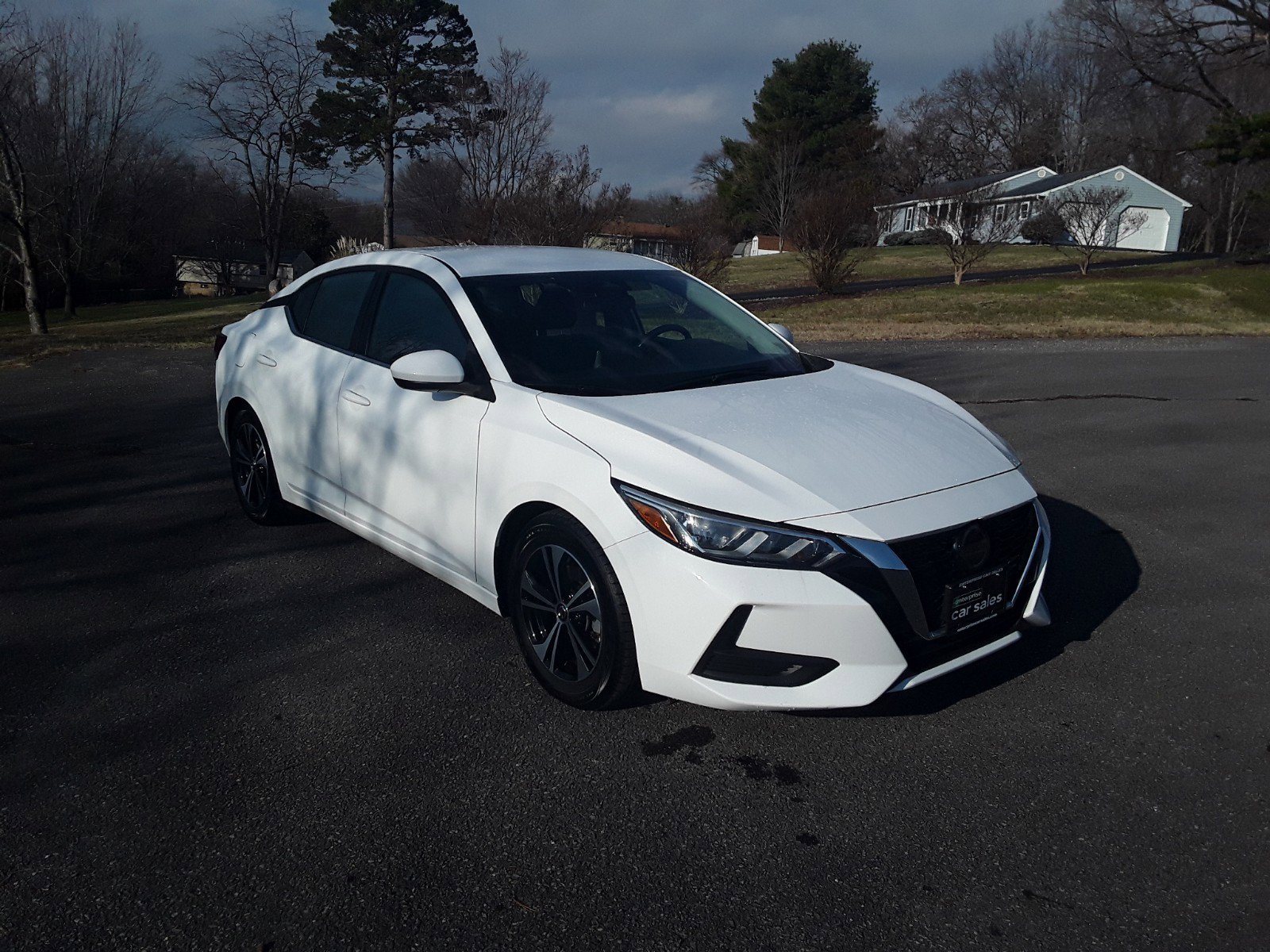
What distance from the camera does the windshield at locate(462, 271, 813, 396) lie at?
4.05m

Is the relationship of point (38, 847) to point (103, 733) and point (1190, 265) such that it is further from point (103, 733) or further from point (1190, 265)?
point (1190, 265)

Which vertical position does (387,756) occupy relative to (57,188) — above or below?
below

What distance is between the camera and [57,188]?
3247 centimetres

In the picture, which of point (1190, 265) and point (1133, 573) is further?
point (1190, 265)

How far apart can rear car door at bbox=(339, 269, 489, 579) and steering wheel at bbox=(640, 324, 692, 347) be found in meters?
0.84

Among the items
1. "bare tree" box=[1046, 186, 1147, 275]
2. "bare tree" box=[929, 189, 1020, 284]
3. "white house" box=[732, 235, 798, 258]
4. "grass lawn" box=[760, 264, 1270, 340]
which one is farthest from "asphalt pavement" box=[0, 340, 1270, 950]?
"white house" box=[732, 235, 798, 258]

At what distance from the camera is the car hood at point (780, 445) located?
3186mm

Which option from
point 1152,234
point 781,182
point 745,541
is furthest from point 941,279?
point 745,541

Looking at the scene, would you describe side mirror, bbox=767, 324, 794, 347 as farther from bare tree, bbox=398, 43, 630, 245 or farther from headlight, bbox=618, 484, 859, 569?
bare tree, bbox=398, 43, 630, 245

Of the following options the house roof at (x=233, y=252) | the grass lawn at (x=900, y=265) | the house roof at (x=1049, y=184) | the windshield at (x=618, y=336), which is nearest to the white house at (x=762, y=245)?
the grass lawn at (x=900, y=265)

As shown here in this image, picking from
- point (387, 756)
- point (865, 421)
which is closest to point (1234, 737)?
point (865, 421)

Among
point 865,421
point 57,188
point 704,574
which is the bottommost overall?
point 704,574

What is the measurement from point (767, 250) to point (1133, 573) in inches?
2613

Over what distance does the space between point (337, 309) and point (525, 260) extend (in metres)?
1.07
